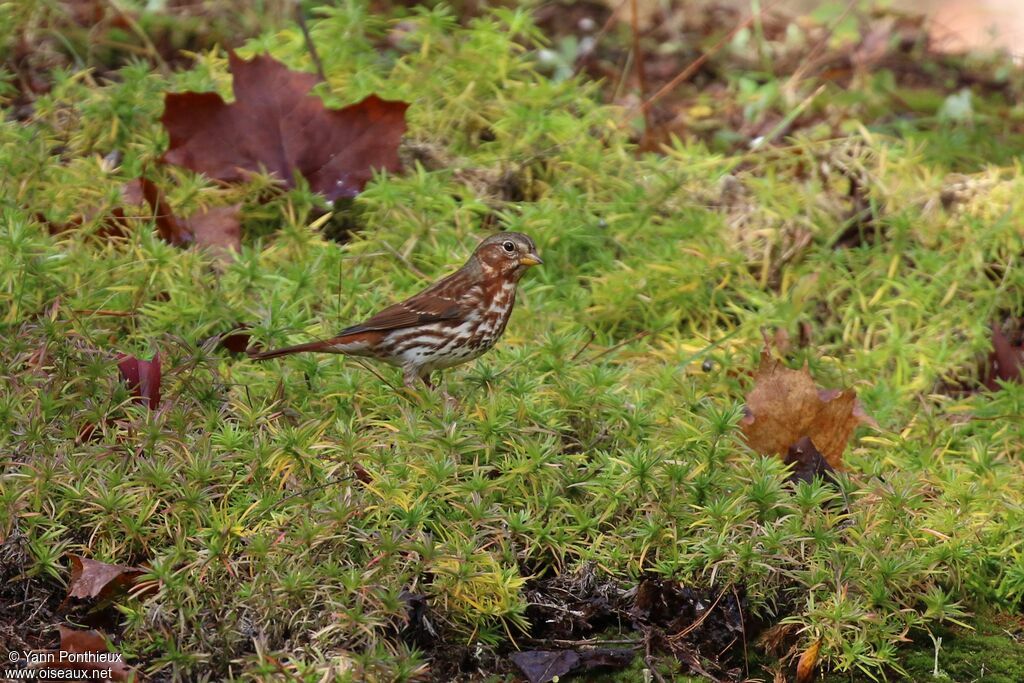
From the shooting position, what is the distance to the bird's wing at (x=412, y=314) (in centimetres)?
444

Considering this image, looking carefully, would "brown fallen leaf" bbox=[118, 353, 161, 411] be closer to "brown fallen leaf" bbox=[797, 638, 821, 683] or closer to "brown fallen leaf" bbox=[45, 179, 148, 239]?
"brown fallen leaf" bbox=[45, 179, 148, 239]

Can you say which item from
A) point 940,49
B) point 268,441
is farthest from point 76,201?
point 940,49

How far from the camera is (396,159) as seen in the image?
555cm

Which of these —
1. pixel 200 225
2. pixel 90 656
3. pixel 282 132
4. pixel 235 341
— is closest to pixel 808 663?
pixel 90 656

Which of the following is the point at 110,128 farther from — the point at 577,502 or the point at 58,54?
the point at 577,502

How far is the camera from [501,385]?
4.27 m

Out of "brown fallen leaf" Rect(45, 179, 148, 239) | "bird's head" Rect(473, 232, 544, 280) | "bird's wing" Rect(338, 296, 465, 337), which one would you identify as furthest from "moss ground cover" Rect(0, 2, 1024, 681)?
"bird's head" Rect(473, 232, 544, 280)

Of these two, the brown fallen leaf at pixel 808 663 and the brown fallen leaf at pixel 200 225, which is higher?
the brown fallen leaf at pixel 808 663

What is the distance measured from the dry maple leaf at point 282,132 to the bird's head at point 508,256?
0.93m

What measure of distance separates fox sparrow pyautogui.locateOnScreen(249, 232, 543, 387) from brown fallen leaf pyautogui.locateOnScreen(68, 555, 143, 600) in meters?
1.07

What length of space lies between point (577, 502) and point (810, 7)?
6503 mm

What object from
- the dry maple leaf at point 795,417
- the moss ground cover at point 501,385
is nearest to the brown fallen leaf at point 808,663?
the moss ground cover at point 501,385

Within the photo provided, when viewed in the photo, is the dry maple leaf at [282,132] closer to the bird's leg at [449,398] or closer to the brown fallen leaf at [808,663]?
the bird's leg at [449,398]

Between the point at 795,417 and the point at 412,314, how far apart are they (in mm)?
1400
